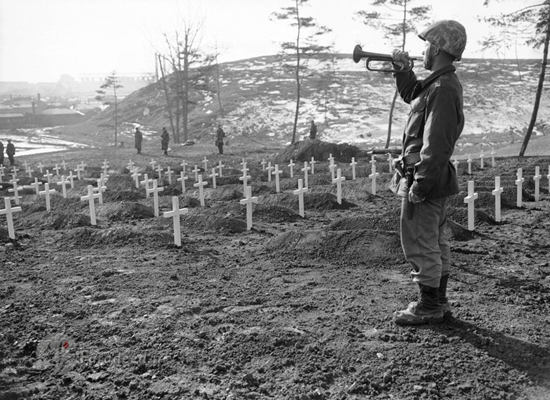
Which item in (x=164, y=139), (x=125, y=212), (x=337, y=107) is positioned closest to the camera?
(x=125, y=212)

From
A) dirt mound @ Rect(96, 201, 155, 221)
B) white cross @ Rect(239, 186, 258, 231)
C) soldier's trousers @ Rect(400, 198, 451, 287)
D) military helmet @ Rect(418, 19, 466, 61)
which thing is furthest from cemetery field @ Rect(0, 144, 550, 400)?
military helmet @ Rect(418, 19, 466, 61)

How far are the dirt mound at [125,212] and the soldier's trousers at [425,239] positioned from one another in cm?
783

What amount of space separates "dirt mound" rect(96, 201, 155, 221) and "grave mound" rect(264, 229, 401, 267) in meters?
4.42

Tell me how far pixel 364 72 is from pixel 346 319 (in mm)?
72932

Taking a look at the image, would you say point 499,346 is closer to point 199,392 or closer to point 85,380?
point 199,392

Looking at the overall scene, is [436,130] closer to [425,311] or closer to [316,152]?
[425,311]

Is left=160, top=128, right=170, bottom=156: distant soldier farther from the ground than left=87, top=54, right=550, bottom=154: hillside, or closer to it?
closer to it

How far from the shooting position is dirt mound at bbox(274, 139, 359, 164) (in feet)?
82.2

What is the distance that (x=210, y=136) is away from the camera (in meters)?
49.4

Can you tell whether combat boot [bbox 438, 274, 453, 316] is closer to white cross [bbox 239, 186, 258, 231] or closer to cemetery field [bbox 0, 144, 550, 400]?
cemetery field [bbox 0, 144, 550, 400]

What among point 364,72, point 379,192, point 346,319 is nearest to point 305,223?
point 379,192

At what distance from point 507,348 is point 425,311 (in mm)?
634

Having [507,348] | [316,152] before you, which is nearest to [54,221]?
[507,348]

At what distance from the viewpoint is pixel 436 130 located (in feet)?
12.5
